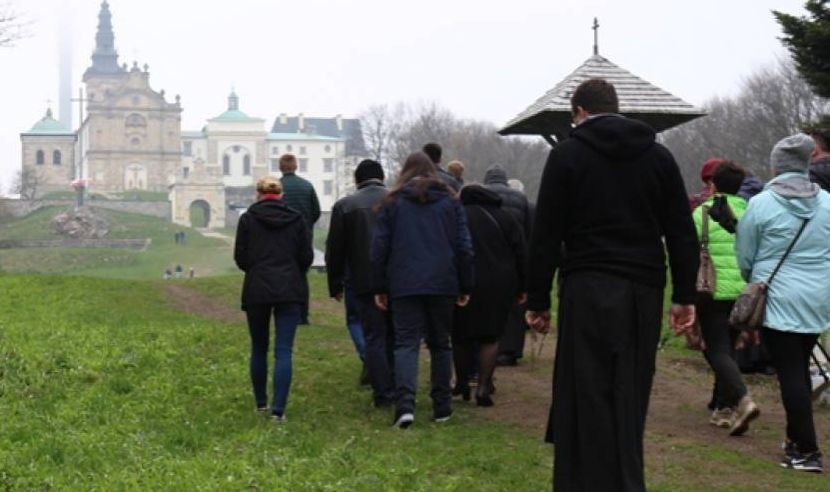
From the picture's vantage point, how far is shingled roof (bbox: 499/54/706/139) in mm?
12430

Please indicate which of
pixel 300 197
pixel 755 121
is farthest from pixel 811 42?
pixel 755 121

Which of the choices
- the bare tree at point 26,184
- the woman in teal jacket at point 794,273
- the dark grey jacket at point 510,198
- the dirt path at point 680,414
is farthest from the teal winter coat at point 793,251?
the bare tree at point 26,184

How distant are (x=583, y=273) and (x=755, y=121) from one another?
56.6m

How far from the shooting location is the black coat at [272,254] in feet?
29.2

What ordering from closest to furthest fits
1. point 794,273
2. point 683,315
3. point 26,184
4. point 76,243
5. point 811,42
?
point 683,315 < point 794,273 < point 811,42 < point 76,243 < point 26,184

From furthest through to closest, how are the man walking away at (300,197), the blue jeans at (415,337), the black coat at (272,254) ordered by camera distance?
the man walking away at (300,197), the black coat at (272,254), the blue jeans at (415,337)

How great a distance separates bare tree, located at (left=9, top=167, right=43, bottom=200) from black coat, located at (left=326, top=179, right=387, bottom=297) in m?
111

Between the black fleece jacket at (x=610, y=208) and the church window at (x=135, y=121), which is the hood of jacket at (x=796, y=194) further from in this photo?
the church window at (x=135, y=121)

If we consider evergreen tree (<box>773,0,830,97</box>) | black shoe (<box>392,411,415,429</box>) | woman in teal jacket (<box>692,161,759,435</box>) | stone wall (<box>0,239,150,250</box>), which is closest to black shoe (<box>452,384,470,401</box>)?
black shoe (<box>392,411,415,429</box>)

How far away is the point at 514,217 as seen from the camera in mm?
10492

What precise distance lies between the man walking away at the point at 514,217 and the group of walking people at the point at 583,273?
0.06 meters

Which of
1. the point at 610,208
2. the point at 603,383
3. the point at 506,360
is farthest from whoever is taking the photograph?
the point at 506,360

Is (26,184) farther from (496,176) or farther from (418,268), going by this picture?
(418,268)

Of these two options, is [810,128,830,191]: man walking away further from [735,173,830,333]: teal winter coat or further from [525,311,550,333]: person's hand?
[525,311,550,333]: person's hand
